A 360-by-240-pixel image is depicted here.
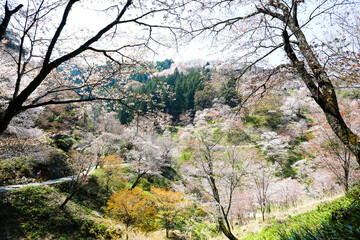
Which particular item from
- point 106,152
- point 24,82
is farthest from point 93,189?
point 24,82

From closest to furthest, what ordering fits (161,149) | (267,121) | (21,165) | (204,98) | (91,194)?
(21,165) → (91,194) → (161,149) → (267,121) → (204,98)

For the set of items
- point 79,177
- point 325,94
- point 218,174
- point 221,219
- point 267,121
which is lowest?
point 221,219

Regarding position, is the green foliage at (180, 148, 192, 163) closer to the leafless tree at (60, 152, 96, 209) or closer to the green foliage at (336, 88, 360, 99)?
the leafless tree at (60, 152, 96, 209)

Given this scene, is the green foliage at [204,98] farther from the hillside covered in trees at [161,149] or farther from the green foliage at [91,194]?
the green foliage at [91,194]

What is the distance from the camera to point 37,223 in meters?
8.62

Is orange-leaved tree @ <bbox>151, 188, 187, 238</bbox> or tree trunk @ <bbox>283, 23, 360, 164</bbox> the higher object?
tree trunk @ <bbox>283, 23, 360, 164</bbox>

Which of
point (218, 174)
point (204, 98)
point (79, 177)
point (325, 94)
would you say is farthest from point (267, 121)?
point (325, 94)

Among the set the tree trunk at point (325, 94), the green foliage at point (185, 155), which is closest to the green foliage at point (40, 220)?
the tree trunk at point (325, 94)

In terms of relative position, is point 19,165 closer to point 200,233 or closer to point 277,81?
point 200,233

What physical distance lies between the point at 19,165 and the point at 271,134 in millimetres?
32532

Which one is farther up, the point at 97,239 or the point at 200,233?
the point at 97,239

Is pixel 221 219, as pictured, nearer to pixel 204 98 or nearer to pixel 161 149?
pixel 161 149

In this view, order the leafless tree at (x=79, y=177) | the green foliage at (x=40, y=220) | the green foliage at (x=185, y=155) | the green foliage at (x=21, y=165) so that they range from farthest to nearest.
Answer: the green foliage at (x=185, y=155)
the green foliage at (x=21, y=165)
the leafless tree at (x=79, y=177)
the green foliage at (x=40, y=220)

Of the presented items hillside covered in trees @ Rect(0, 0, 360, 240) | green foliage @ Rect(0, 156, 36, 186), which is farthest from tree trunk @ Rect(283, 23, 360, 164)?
green foliage @ Rect(0, 156, 36, 186)
